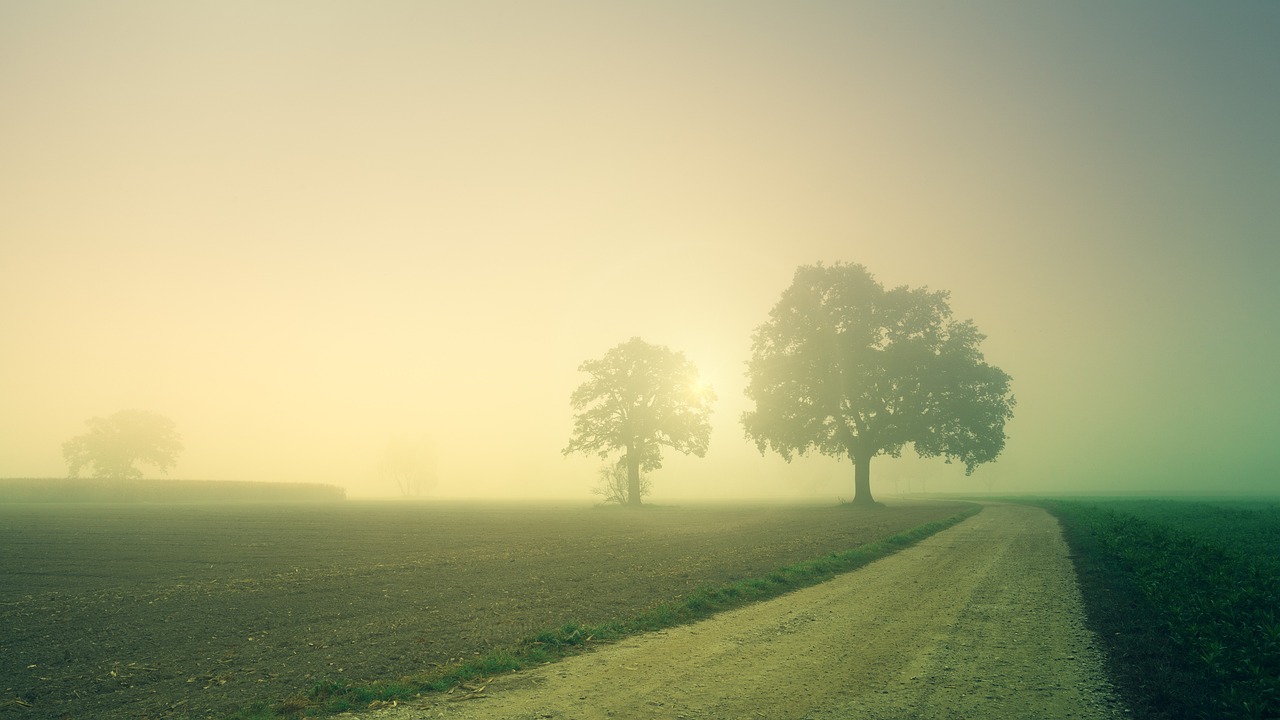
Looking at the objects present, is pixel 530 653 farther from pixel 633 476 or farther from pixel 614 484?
pixel 614 484

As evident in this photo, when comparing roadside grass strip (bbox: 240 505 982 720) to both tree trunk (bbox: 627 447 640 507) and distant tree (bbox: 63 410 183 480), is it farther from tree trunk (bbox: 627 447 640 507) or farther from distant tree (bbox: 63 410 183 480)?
distant tree (bbox: 63 410 183 480)

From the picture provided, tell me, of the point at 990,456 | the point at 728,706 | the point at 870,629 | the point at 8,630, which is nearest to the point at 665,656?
the point at 728,706

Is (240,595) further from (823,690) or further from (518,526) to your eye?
(518,526)

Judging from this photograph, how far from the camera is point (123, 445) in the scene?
104 m

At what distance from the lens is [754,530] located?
30.8 meters

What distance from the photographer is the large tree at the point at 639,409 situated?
59.9 metres

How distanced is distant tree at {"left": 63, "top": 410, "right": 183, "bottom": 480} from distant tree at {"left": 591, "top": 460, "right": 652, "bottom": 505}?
291 feet

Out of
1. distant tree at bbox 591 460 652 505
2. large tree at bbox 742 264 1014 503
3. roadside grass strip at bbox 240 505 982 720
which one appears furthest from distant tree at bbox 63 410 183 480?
roadside grass strip at bbox 240 505 982 720

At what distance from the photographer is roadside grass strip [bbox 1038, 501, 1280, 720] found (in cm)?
693

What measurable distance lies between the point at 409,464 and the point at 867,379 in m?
122

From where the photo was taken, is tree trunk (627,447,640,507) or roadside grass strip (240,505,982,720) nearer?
roadside grass strip (240,505,982,720)

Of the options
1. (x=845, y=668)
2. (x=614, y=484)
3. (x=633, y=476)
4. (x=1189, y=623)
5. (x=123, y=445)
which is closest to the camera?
(x=845, y=668)

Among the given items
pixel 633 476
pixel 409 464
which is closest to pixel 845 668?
pixel 633 476

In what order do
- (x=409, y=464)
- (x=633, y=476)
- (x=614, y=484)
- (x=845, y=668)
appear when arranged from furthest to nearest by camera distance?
(x=409, y=464) → (x=614, y=484) → (x=633, y=476) → (x=845, y=668)
